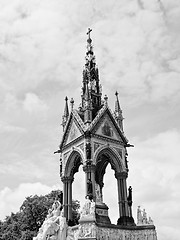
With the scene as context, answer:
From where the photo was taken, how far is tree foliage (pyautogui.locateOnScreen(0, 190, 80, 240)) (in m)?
31.9

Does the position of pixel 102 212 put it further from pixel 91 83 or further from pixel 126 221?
pixel 91 83

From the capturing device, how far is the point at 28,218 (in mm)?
33250

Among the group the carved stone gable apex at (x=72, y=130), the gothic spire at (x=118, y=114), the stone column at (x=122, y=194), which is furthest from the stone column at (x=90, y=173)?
the gothic spire at (x=118, y=114)

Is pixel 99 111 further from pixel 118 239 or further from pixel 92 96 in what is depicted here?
pixel 118 239

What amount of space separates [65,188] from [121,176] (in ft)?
12.5

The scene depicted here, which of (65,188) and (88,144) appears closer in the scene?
(88,144)

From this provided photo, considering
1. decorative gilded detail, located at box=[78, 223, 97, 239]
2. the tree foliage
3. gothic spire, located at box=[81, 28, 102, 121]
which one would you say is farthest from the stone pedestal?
the tree foliage

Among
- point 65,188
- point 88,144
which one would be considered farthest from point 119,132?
point 65,188

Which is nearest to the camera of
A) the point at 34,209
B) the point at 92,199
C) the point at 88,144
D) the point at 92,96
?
the point at 92,199

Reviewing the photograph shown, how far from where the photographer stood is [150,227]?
20.2m

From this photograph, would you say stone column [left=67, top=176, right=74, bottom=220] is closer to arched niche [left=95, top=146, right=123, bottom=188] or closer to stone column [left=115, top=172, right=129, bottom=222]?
arched niche [left=95, top=146, right=123, bottom=188]

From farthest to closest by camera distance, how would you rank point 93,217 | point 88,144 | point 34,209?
point 34,209
point 88,144
point 93,217

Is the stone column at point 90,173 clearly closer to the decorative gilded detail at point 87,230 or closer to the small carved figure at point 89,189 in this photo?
the small carved figure at point 89,189

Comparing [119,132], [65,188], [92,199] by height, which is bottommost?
[92,199]
